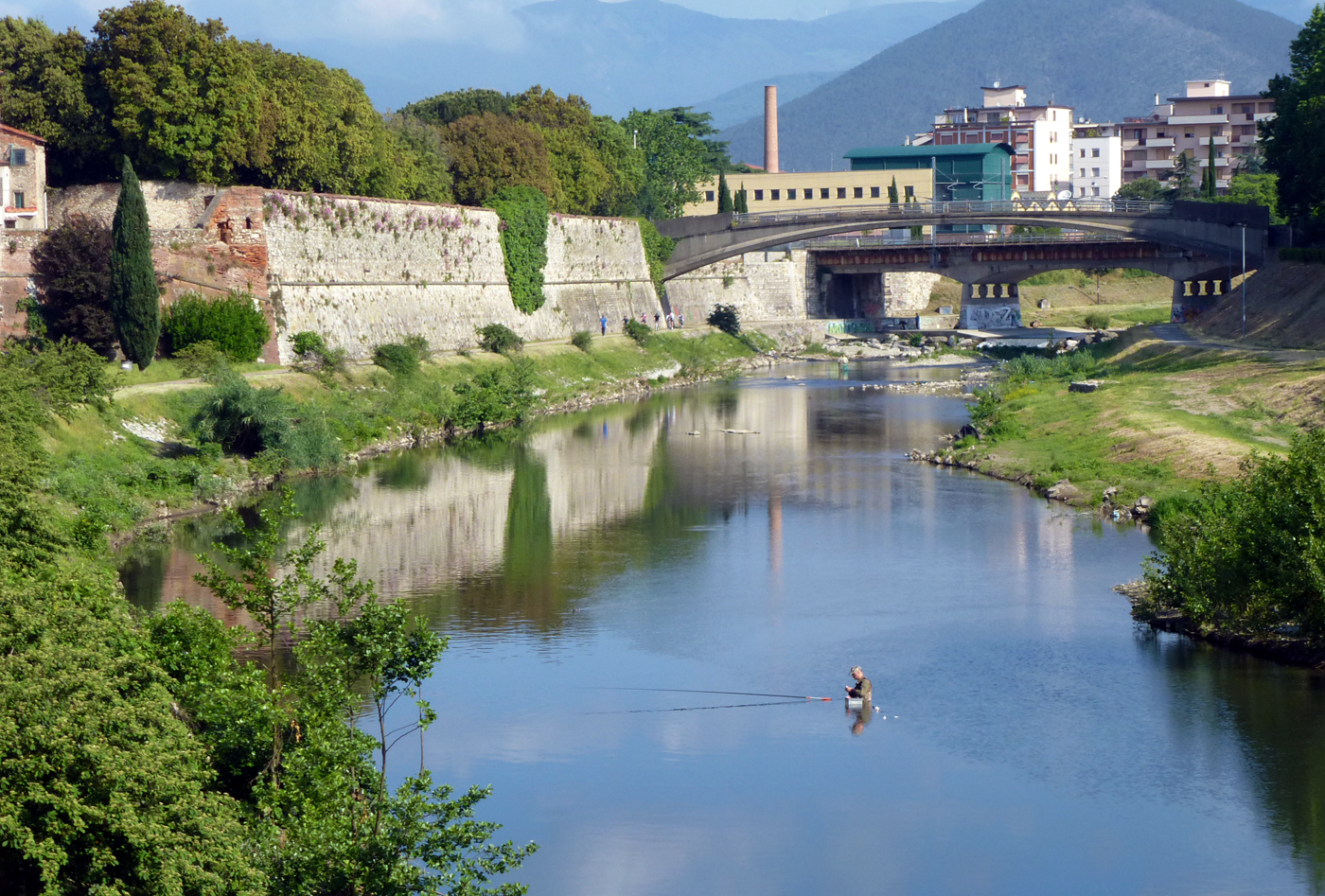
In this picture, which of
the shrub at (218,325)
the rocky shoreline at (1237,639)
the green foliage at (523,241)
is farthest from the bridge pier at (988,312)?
the rocky shoreline at (1237,639)

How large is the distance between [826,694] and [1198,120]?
142241mm

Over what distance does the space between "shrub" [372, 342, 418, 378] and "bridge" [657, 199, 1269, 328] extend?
36.0 meters

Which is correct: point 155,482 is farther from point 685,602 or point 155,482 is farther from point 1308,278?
point 1308,278

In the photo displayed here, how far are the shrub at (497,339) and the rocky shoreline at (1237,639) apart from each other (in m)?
40.7

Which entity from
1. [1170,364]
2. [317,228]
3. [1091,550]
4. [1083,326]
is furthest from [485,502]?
[1083,326]

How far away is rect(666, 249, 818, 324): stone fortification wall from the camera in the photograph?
9850 cm

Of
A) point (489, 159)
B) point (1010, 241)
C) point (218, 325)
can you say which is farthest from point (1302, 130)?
point (218, 325)

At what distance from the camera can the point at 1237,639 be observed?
2673 centimetres

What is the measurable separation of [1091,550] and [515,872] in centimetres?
1982

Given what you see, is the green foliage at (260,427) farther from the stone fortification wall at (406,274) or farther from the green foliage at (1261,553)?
the green foliage at (1261,553)

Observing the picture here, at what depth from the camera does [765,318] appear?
331 ft

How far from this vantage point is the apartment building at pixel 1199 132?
490 ft

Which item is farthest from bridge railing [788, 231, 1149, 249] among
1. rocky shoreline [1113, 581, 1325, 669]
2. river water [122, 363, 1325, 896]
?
rocky shoreline [1113, 581, 1325, 669]

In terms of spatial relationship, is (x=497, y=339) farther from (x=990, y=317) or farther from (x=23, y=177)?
(x=990, y=317)
